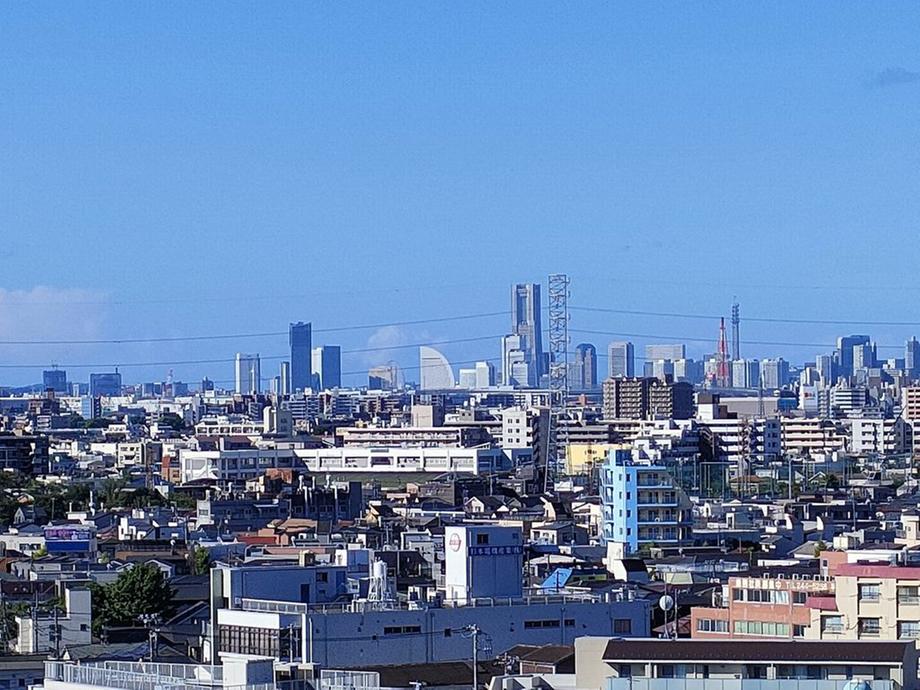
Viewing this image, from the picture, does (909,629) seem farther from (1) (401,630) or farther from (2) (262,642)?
(2) (262,642)

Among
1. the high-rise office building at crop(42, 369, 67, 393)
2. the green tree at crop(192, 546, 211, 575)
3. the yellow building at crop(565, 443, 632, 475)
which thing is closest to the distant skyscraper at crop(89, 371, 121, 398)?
the high-rise office building at crop(42, 369, 67, 393)

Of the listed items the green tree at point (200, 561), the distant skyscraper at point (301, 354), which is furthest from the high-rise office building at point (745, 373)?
the green tree at point (200, 561)

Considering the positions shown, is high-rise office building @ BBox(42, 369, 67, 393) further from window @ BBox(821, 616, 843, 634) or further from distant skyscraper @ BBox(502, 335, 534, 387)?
window @ BBox(821, 616, 843, 634)

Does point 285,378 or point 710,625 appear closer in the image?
point 710,625

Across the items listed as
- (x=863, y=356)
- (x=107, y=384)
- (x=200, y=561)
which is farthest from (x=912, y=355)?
(x=200, y=561)

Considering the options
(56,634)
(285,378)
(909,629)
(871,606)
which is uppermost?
(285,378)
